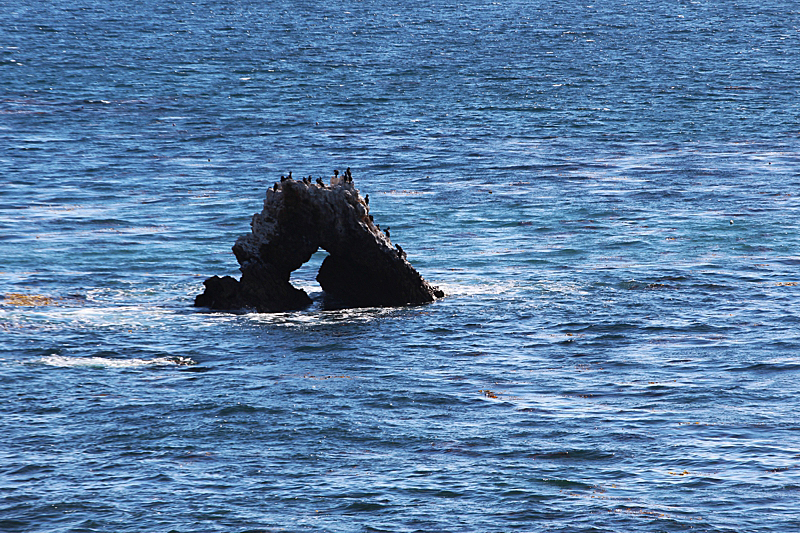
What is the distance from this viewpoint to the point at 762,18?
92.8 m

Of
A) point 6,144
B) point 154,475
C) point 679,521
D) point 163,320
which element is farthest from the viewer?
point 6,144

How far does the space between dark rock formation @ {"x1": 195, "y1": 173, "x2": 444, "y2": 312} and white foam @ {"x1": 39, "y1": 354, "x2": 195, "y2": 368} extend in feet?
12.8

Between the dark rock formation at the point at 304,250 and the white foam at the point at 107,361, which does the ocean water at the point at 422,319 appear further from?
the dark rock formation at the point at 304,250

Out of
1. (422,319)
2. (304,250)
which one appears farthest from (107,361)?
(422,319)

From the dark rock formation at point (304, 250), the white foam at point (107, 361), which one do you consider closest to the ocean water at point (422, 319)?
the white foam at point (107, 361)

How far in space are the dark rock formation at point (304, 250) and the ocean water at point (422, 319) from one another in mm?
688

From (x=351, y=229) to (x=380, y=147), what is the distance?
23.7 metres

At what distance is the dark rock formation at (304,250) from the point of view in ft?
80.1

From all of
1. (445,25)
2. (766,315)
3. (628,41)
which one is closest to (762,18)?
(628,41)

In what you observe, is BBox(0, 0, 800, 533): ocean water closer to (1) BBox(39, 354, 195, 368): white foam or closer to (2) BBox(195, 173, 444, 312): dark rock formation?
(1) BBox(39, 354, 195, 368): white foam

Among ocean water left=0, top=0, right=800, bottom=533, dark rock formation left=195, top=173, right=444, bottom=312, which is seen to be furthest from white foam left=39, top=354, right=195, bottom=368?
dark rock formation left=195, top=173, right=444, bottom=312

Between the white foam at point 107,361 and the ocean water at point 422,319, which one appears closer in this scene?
the ocean water at point 422,319

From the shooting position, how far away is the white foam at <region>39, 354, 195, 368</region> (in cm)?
2062

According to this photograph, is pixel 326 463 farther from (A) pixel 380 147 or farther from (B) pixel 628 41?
(B) pixel 628 41
